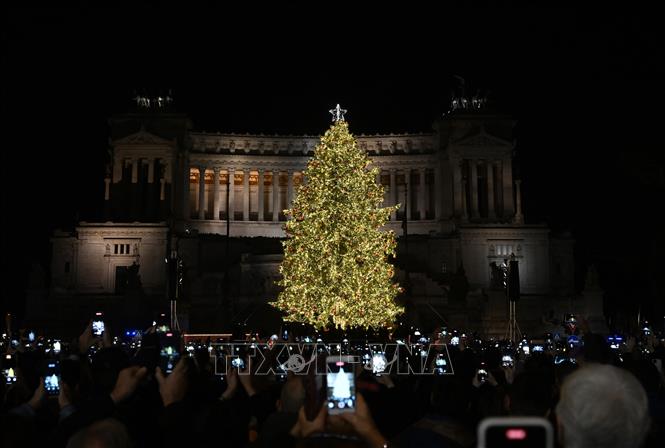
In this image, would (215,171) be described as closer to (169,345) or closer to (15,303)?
(15,303)

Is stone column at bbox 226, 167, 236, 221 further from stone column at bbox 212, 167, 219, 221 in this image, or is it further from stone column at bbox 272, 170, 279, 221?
stone column at bbox 272, 170, 279, 221

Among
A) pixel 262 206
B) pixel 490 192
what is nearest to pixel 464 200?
pixel 490 192

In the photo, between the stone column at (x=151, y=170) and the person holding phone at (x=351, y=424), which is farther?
the stone column at (x=151, y=170)

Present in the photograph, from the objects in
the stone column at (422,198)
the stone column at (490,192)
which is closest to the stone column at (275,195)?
the stone column at (422,198)

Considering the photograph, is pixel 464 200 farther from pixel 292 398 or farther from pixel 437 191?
pixel 292 398

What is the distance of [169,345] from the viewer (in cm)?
2130

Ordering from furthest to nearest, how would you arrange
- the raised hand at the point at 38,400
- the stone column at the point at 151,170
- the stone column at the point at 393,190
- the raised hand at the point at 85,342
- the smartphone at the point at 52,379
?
the stone column at the point at 393,190 < the stone column at the point at 151,170 < the smartphone at the point at 52,379 < the raised hand at the point at 85,342 < the raised hand at the point at 38,400

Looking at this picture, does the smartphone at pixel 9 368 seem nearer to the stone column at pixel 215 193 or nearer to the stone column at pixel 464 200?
the stone column at pixel 464 200

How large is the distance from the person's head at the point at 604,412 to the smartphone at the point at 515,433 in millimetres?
610

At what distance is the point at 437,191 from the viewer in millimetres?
107062

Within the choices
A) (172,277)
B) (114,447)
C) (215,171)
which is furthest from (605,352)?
(215,171)

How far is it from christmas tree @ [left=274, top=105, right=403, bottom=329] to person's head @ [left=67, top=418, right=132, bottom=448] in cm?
4482

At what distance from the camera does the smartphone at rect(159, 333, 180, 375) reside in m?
18.7

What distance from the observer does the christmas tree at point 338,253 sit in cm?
5159
